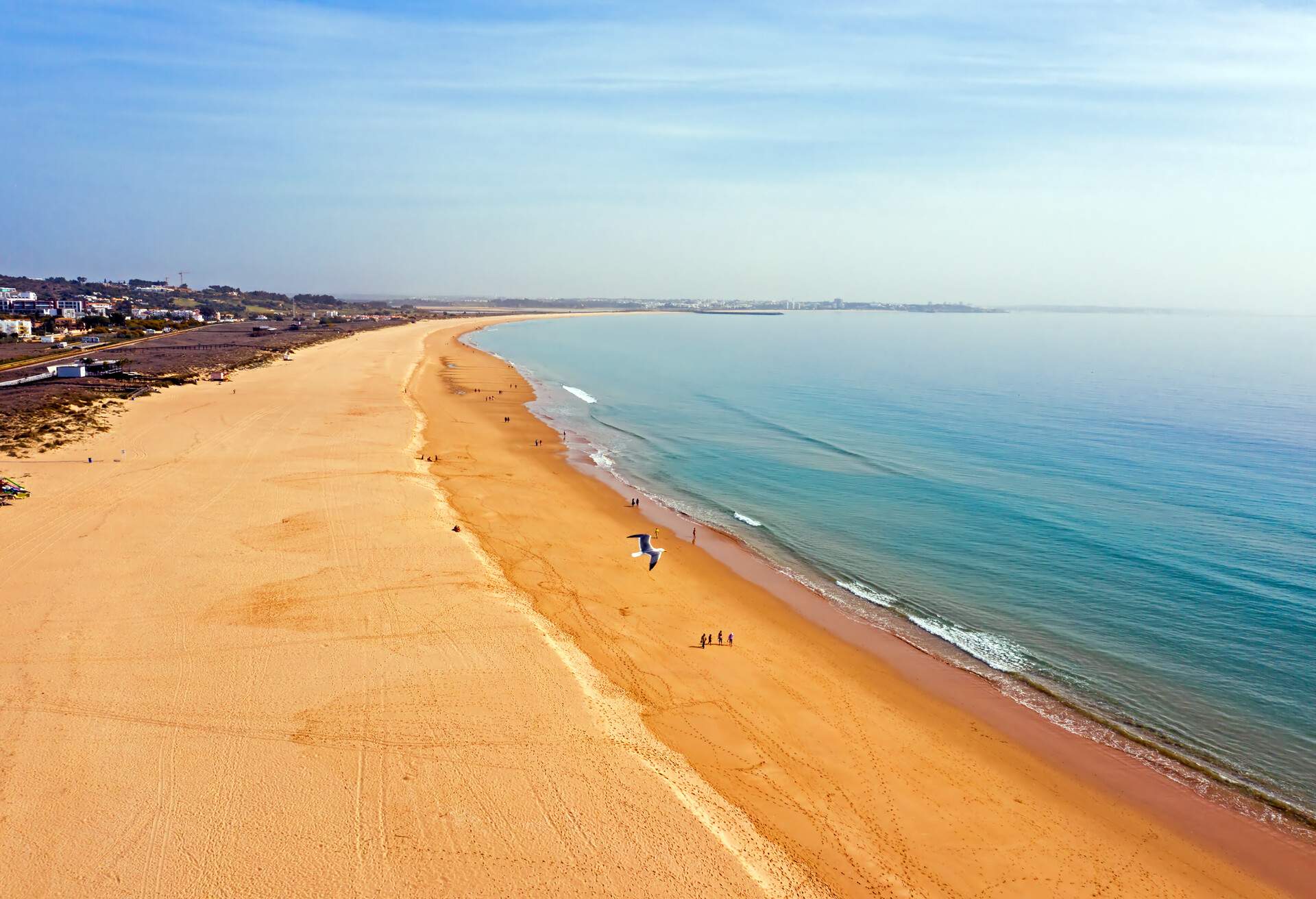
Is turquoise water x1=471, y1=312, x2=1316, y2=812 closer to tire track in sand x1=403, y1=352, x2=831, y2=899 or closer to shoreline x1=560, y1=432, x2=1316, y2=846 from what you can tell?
shoreline x1=560, y1=432, x2=1316, y2=846

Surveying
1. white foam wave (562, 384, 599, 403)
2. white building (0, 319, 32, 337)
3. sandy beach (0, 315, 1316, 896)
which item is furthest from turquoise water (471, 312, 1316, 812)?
white building (0, 319, 32, 337)

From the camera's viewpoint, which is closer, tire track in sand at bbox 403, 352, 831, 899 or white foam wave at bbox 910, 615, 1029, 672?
tire track in sand at bbox 403, 352, 831, 899

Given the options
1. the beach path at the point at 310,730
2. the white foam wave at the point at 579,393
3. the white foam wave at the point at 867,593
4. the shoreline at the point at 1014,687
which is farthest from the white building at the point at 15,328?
the white foam wave at the point at 867,593

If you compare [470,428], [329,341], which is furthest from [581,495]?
[329,341]

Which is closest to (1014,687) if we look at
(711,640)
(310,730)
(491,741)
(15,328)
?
(711,640)

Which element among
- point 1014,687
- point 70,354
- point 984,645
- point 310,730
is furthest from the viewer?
point 70,354

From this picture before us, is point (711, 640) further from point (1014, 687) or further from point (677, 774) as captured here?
point (1014, 687)
